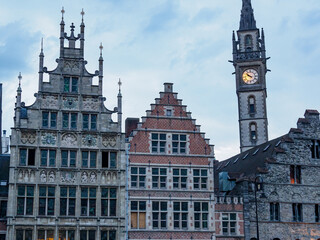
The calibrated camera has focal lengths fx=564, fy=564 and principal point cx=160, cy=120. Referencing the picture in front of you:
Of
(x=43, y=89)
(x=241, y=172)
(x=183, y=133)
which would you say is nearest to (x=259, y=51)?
(x=241, y=172)

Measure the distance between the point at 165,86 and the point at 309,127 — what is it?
11.9 metres

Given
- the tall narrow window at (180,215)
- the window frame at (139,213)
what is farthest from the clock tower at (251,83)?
the window frame at (139,213)

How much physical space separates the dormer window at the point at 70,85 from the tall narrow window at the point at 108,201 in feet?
24.2

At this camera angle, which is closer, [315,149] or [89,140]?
[89,140]

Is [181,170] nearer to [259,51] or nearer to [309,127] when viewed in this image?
[309,127]

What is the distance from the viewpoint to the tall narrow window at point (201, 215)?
39812mm

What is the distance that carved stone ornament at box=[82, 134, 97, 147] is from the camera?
38969 mm

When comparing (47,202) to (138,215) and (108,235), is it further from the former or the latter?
(138,215)

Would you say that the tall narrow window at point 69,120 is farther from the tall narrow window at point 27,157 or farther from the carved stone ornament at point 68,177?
the carved stone ornament at point 68,177

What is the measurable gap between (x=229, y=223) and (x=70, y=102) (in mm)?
14223

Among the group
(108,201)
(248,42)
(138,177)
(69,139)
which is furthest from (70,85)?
(248,42)

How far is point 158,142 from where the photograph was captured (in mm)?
40656

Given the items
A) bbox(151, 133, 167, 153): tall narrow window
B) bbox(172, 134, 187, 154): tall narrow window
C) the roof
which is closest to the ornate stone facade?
bbox(151, 133, 167, 153): tall narrow window

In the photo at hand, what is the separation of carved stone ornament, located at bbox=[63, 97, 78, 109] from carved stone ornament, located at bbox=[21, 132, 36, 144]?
3.07m
